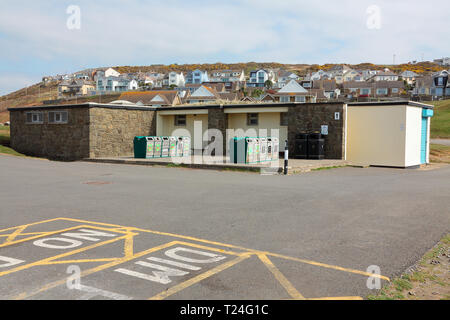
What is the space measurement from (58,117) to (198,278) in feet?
74.3

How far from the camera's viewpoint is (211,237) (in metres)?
6.87

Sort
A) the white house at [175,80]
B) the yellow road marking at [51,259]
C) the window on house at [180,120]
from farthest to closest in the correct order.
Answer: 1. the white house at [175,80]
2. the window on house at [180,120]
3. the yellow road marking at [51,259]

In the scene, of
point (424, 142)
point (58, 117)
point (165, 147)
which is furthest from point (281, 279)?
point (58, 117)

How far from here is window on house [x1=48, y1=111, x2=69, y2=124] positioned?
24589 mm

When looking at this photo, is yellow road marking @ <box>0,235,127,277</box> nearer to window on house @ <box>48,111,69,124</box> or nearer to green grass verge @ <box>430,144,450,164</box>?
window on house @ <box>48,111,69,124</box>

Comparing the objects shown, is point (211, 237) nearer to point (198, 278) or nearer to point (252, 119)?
point (198, 278)

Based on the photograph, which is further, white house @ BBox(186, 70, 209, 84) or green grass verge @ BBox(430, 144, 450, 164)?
white house @ BBox(186, 70, 209, 84)

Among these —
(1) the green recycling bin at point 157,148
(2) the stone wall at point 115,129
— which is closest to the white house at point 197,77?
(2) the stone wall at point 115,129

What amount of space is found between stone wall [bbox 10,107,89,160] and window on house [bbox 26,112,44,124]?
22cm

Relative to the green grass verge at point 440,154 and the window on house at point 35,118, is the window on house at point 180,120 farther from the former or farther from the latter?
the green grass verge at point 440,154

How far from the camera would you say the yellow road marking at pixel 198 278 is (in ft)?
14.4

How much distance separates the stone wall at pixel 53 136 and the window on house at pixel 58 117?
236mm

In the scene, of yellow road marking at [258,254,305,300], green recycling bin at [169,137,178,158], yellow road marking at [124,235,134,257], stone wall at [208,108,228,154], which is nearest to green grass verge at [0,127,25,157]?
green recycling bin at [169,137,178,158]

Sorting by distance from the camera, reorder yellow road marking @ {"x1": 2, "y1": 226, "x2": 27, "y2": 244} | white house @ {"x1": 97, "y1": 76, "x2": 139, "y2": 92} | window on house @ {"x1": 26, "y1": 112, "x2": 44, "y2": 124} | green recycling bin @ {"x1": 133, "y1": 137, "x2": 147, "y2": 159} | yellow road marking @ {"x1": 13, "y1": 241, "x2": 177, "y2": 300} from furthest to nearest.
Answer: white house @ {"x1": 97, "y1": 76, "x2": 139, "y2": 92} → window on house @ {"x1": 26, "y1": 112, "x2": 44, "y2": 124} → green recycling bin @ {"x1": 133, "y1": 137, "x2": 147, "y2": 159} → yellow road marking @ {"x1": 2, "y1": 226, "x2": 27, "y2": 244} → yellow road marking @ {"x1": 13, "y1": 241, "x2": 177, "y2": 300}
